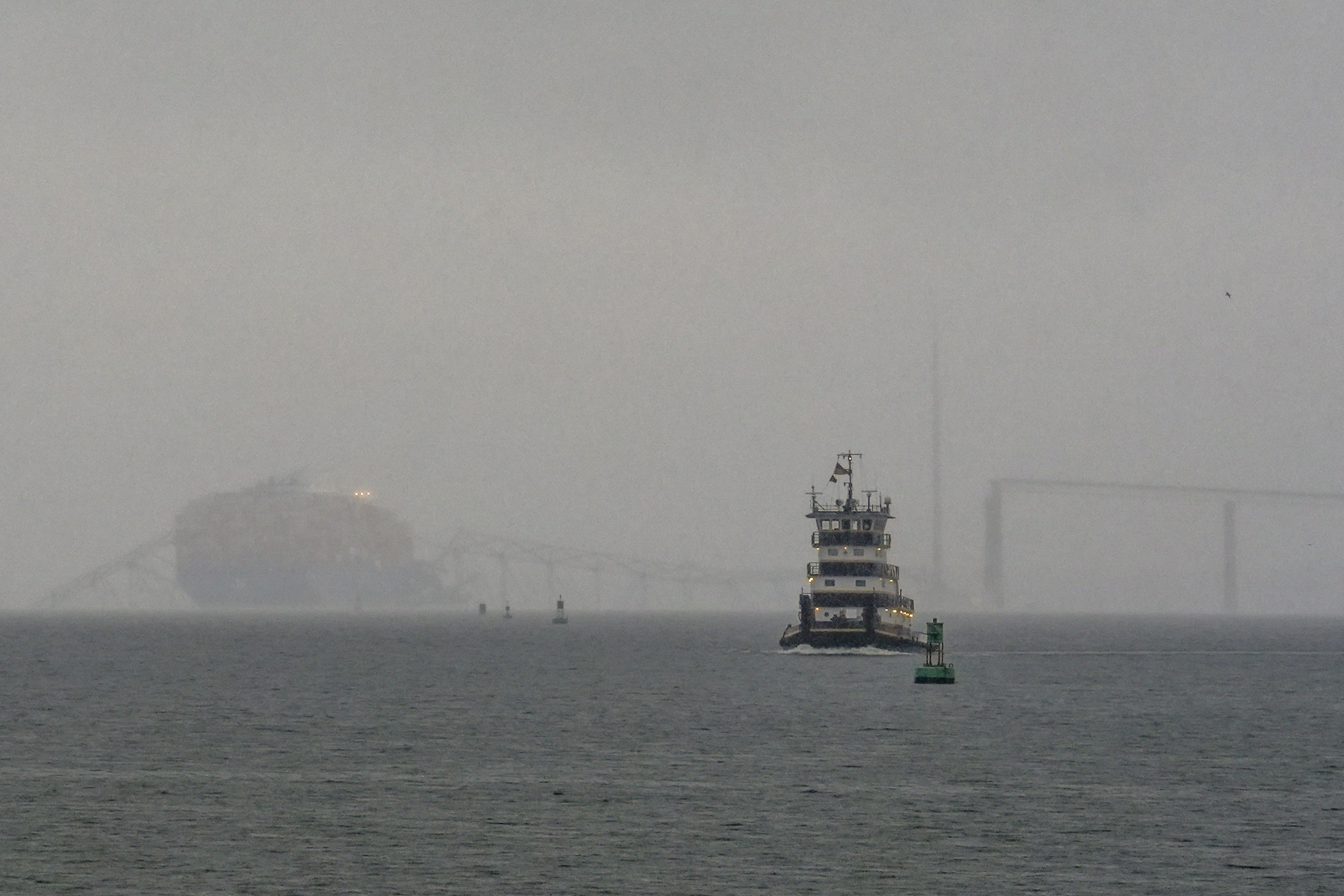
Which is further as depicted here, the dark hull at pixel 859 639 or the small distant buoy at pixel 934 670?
the dark hull at pixel 859 639

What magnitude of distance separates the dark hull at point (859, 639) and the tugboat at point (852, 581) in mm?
47

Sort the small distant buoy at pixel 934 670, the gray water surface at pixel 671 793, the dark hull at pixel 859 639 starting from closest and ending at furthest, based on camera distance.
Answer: the gray water surface at pixel 671 793 → the small distant buoy at pixel 934 670 → the dark hull at pixel 859 639

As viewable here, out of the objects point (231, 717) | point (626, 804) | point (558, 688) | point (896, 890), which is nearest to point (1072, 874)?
point (896, 890)

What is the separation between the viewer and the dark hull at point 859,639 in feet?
520

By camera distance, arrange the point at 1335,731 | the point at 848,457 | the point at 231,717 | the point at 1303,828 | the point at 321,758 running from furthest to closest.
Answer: the point at 848,457, the point at 231,717, the point at 1335,731, the point at 321,758, the point at 1303,828

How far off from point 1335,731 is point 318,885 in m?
67.0

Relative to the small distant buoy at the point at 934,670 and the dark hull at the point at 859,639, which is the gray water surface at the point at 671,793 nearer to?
the small distant buoy at the point at 934,670

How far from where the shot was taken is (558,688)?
13650cm

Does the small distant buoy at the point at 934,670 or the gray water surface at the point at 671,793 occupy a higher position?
the small distant buoy at the point at 934,670

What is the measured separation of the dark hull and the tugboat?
0.05 meters

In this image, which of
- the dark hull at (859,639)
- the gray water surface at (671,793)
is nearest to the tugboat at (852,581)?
the dark hull at (859,639)

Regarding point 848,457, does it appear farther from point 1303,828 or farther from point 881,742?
point 1303,828

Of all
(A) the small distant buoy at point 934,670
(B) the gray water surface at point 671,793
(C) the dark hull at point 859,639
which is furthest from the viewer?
(C) the dark hull at point 859,639

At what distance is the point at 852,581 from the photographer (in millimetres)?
156375
